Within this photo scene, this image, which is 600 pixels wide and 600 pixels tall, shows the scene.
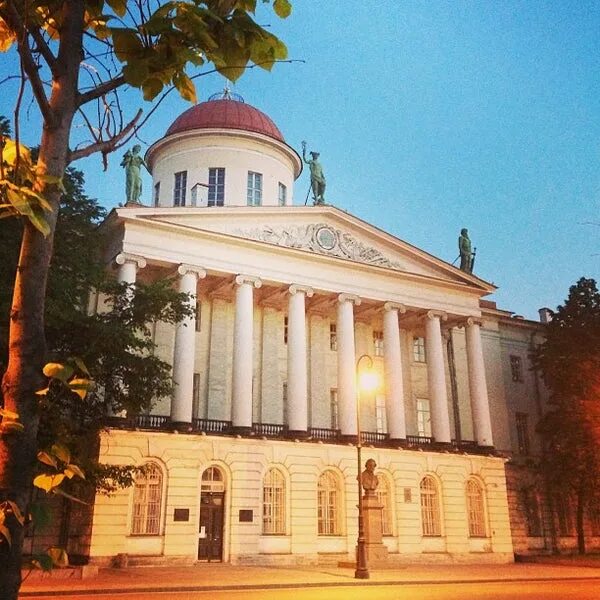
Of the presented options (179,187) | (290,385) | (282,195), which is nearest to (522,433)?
(290,385)

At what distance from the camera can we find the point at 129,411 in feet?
78.5

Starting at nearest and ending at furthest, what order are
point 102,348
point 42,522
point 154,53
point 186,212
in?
point 42,522 → point 154,53 → point 102,348 → point 186,212

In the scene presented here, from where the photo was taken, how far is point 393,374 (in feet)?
119

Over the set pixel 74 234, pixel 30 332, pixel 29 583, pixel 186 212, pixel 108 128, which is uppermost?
pixel 186 212

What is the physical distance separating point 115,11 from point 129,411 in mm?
21960

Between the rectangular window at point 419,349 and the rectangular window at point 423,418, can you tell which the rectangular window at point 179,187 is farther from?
the rectangular window at point 423,418

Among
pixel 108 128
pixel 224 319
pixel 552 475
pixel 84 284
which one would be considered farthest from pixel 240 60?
pixel 552 475

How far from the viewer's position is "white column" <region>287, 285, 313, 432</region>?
32.8m

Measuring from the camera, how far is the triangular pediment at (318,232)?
33.1 meters

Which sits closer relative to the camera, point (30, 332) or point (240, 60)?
point (30, 332)

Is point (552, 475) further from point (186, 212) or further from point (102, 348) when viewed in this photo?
point (102, 348)

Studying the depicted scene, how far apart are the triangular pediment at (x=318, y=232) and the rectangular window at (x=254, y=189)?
17.9ft

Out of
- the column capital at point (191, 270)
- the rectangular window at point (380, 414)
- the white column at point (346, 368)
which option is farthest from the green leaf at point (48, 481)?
the rectangular window at point (380, 414)

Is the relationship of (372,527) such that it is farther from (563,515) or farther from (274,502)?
(563,515)
